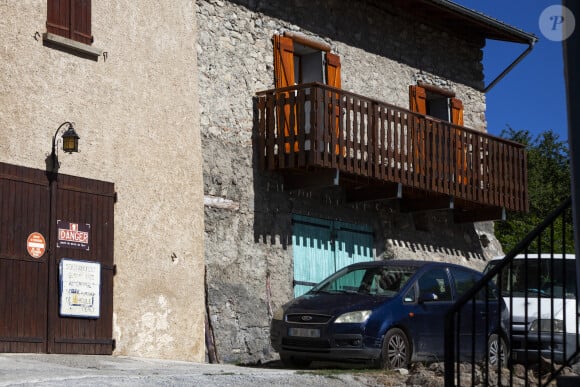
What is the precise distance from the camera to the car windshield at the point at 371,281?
14312 millimetres

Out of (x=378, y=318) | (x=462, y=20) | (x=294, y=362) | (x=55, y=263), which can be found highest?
(x=462, y=20)

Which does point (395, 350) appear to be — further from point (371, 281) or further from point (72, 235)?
point (72, 235)

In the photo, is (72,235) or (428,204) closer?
(72,235)

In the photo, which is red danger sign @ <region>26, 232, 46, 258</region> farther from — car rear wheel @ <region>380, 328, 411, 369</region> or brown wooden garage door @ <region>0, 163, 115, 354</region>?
car rear wheel @ <region>380, 328, 411, 369</region>

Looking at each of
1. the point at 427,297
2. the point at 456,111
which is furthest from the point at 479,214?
the point at 427,297

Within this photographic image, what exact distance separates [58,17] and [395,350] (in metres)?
6.28

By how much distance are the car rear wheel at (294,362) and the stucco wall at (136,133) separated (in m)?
2.29

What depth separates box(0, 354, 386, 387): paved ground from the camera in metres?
10.5

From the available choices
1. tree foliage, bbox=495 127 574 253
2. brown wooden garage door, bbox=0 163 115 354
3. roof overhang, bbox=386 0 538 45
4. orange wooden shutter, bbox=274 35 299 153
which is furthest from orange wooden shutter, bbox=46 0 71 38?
tree foliage, bbox=495 127 574 253

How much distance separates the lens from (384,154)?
1891 cm

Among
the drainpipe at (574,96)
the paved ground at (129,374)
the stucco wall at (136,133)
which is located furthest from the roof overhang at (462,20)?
the drainpipe at (574,96)

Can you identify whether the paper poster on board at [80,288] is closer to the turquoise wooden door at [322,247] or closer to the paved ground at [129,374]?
the paved ground at [129,374]

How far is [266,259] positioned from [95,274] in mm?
3745

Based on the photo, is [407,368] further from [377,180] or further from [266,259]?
[377,180]
